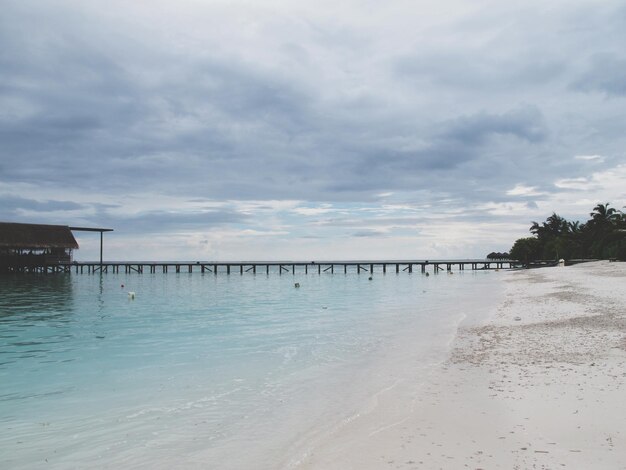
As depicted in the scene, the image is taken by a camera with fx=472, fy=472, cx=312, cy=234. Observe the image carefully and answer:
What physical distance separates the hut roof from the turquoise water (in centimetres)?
5066

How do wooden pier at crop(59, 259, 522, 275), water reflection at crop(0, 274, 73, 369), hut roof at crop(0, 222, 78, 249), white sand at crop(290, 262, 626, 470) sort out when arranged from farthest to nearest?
wooden pier at crop(59, 259, 522, 275) < hut roof at crop(0, 222, 78, 249) < water reflection at crop(0, 274, 73, 369) < white sand at crop(290, 262, 626, 470)

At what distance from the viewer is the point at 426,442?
223 inches

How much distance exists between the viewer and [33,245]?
2643 inches

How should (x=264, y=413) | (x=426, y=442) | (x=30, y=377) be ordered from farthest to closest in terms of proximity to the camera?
(x=30, y=377) < (x=264, y=413) < (x=426, y=442)

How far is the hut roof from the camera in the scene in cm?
6494

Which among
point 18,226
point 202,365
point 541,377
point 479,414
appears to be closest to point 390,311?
point 202,365

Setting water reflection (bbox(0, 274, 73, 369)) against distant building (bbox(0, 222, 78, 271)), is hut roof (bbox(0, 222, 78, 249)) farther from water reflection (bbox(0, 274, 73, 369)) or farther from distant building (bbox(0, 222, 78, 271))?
water reflection (bbox(0, 274, 73, 369))

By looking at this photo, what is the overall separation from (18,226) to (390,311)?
62200mm

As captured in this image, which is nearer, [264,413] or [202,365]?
[264,413]

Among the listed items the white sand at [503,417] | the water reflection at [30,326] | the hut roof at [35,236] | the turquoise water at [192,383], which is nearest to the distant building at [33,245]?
the hut roof at [35,236]

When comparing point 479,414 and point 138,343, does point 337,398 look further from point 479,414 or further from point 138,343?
point 138,343

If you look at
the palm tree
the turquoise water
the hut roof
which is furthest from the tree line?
the hut roof

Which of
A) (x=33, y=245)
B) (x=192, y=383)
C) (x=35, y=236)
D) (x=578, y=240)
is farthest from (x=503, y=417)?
(x=578, y=240)

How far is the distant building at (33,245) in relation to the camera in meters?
65.4
